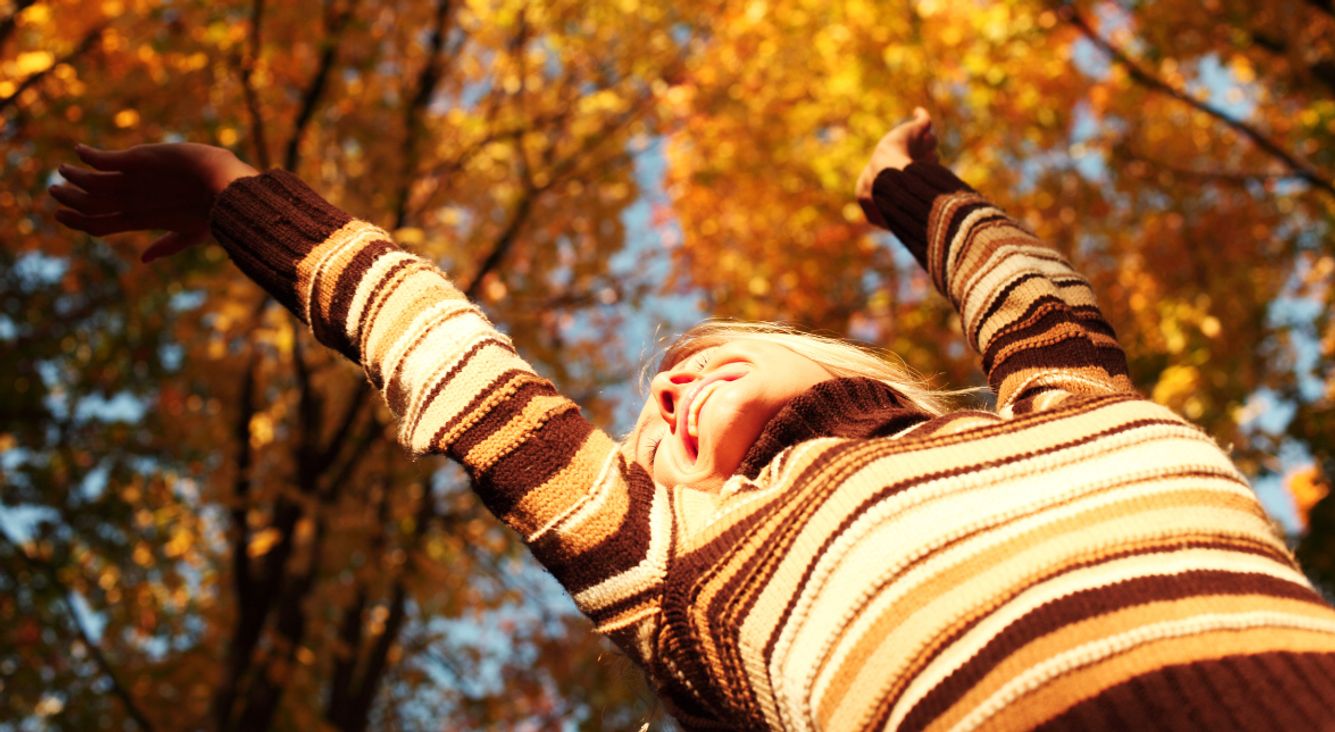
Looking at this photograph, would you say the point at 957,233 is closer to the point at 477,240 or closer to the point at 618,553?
the point at 618,553

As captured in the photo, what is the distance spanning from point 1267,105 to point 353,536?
739 cm

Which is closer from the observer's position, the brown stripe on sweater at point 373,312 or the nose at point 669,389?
the brown stripe on sweater at point 373,312

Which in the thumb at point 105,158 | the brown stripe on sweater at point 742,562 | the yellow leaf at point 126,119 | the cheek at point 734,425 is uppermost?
the cheek at point 734,425

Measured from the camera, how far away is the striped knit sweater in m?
1.21

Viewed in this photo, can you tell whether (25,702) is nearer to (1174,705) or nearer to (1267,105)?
(1174,705)

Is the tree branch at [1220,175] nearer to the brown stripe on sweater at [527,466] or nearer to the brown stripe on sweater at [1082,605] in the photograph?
the brown stripe on sweater at [1082,605]

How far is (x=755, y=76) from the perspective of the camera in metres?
9.01

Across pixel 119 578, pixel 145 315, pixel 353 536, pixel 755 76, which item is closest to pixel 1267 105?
pixel 755 76

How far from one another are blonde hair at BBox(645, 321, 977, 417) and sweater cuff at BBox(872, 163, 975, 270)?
299 millimetres

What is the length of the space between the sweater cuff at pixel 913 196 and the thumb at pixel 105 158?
1405mm

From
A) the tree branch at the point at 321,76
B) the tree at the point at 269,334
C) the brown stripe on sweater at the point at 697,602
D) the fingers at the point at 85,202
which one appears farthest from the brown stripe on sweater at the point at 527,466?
the tree branch at the point at 321,76

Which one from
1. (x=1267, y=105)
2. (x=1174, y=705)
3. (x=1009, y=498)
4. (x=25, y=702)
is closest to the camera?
(x=1174, y=705)

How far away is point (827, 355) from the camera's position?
6.32 ft

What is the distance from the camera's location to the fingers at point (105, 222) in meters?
2.01
